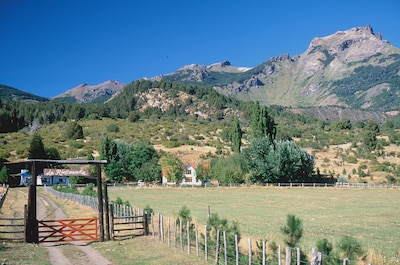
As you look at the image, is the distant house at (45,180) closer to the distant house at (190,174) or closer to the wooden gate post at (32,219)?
the distant house at (190,174)

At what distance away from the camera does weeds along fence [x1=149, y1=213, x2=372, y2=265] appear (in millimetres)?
13442

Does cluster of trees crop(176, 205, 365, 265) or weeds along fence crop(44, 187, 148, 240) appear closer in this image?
cluster of trees crop(176, 205, 365, 265)

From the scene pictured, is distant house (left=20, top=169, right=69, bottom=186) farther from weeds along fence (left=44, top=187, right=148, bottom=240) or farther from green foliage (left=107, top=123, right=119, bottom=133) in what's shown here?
green foliage (left=107, top=123, right=119, bottom=133)

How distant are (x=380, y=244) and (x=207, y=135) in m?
145

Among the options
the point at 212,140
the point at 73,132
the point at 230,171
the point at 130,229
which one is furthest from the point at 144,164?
the point at 130,229

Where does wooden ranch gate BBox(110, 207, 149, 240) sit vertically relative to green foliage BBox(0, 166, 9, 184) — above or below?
below

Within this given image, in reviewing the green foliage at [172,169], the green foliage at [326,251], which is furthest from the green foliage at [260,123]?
the green foliage at [326,251]

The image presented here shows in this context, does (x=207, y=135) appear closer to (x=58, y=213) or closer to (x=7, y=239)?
(x=58, y=213)

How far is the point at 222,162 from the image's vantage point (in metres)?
99.4

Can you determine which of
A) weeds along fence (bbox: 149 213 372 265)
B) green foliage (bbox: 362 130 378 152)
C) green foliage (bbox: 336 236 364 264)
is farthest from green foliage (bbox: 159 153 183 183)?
green foliage (bbox: 336 236 364 264)

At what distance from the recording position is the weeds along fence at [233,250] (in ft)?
44.1

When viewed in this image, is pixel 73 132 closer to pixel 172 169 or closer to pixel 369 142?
pixel 172 169

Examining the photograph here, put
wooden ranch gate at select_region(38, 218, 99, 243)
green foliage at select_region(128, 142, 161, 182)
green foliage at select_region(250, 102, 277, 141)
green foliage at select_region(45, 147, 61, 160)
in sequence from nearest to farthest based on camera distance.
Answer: wooden ranch gate at select_region(38, 218, 99, 243) → green foliage at select_region(250, 102, 277, 141) → green foliage at select_region(128, 142, 161, 182) → green foliage at select_region(45, 147, 61, 160)

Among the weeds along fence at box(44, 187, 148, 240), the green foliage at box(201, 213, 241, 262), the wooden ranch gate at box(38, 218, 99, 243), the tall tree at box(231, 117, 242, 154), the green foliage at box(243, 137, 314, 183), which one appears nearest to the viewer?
the green foliage at box(201, 213, 241, 262)
